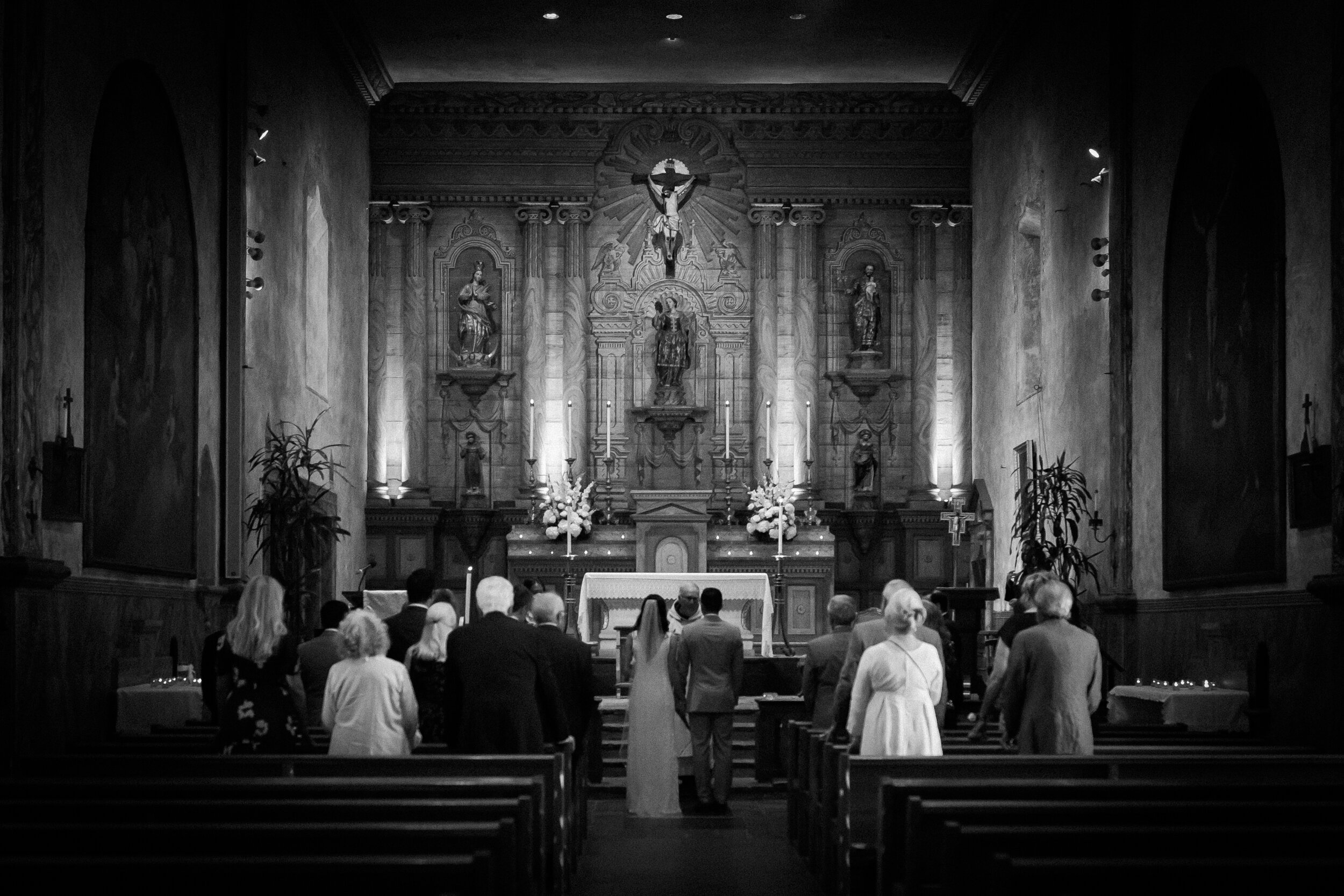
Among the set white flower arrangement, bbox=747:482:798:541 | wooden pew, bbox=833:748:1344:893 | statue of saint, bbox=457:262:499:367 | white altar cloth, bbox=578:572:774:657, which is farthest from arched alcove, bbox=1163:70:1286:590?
statue of saint, bbox=457:262:499:367

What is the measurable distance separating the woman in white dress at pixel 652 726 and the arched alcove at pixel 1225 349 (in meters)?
4.30

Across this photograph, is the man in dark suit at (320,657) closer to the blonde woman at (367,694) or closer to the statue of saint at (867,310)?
the blonde woman at (367,694)

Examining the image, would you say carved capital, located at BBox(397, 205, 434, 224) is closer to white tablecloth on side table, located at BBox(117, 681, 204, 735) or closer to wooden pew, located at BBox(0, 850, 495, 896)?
white tablecloth on side table, located at BBox(117, 681, 204, 735)

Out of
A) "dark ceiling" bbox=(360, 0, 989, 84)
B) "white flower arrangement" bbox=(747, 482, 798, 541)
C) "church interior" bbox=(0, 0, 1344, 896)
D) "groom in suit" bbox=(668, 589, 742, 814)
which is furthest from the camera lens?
"white flower arrangement" bbox=(747, 482, 798, 541)

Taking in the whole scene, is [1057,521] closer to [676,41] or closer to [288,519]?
[288,519]

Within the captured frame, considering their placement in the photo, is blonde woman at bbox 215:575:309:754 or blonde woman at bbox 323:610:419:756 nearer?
blonde woman at bbox 215:575:309:754

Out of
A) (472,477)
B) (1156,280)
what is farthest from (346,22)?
(1156,280)

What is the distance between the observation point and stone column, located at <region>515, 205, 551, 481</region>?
76.7 feet

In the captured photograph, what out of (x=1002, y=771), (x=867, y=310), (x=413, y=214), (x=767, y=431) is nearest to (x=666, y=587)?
(x=767, y=431)

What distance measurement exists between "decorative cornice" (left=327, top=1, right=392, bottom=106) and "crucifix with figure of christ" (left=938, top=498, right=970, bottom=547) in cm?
942

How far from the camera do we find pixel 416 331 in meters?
23.5

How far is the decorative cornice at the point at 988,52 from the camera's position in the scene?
20.3 meters

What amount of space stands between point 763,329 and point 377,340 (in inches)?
207

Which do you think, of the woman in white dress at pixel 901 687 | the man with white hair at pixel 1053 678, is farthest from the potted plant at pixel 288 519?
the man with white hair at pixel 1053 678
